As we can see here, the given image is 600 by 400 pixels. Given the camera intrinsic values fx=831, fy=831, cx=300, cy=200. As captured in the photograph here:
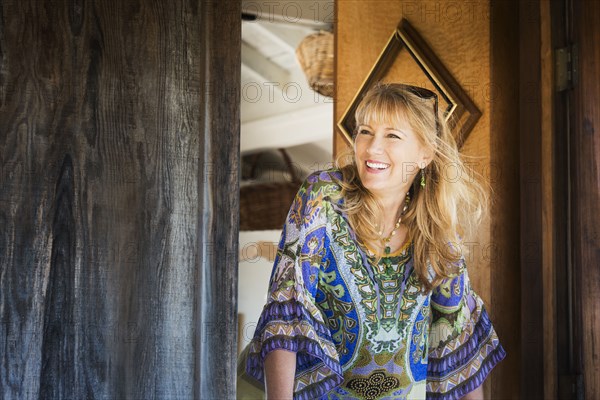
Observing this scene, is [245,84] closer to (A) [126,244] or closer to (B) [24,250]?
(A) [126,244]

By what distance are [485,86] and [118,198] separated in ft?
3.70

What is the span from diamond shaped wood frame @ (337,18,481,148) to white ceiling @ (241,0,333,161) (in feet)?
0.62

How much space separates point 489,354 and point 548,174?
0.51 metres

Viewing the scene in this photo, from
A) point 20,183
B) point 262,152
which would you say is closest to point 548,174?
point 262,152

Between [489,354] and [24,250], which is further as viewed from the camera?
[489,354]

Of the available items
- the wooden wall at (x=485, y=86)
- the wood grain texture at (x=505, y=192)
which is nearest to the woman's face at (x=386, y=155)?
the wooden wall at (x=485, y=86)

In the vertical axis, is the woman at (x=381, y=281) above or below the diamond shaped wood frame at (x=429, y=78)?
below

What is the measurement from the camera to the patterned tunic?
1895 millimetres

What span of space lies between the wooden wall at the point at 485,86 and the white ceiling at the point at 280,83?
0.46 feet

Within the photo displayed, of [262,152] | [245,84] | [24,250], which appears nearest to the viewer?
[24,250]

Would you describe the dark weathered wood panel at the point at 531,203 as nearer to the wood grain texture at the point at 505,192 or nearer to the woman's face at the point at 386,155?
the wood grain texture at the point at 505,192

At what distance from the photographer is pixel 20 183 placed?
1652 mm

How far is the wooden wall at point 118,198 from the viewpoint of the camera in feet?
5.42

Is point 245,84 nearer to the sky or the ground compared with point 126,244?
nearer to the sky
